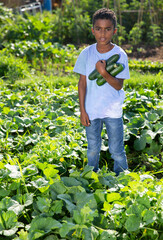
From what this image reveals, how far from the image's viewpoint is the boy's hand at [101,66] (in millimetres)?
2314

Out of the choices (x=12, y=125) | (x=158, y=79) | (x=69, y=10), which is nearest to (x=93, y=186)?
(x=12, y=125)

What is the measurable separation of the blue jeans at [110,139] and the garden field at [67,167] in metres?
0.15

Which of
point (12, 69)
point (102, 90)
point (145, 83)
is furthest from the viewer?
point (12, 69)

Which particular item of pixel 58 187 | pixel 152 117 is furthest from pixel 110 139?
pixel 152 117

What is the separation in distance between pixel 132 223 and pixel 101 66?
107 cm

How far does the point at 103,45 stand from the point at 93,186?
3.53ft

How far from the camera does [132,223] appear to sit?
1960 mm

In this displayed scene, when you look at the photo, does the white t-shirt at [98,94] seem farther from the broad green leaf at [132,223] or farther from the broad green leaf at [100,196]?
the broad green leaf at [132,223]

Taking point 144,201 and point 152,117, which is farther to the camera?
point 152,117

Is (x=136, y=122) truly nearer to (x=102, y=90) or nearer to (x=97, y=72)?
(x=102, y=90)

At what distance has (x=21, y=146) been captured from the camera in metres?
3.54

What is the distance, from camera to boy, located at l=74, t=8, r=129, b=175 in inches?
93.4

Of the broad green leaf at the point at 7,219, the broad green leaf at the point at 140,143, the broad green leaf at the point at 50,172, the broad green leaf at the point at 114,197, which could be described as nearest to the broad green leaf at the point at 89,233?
the broad green leaf at the point at 114,197

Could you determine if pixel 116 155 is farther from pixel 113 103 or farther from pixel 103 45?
pixel 103 45
